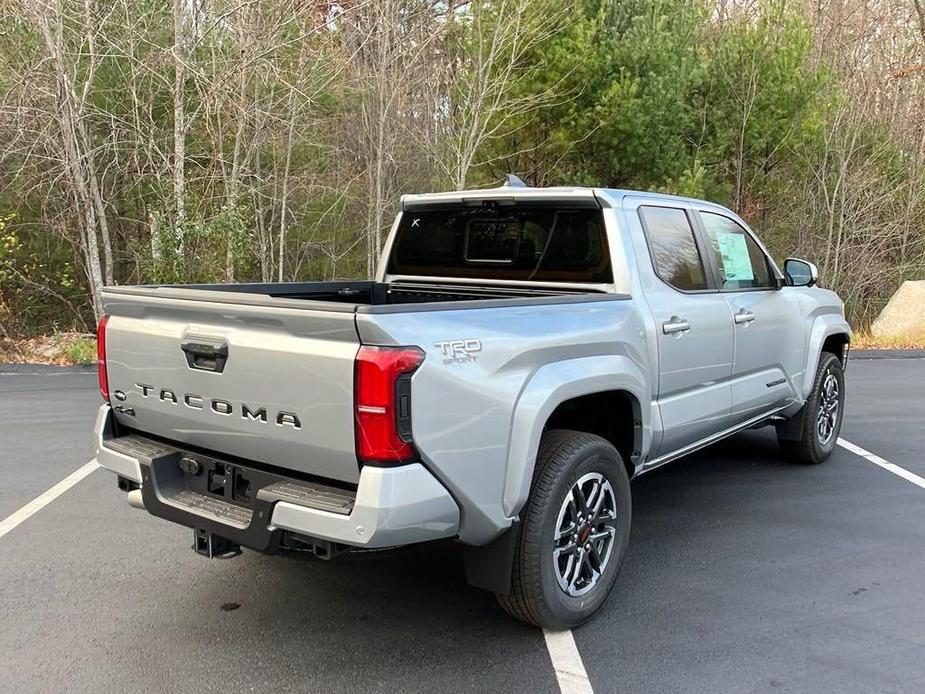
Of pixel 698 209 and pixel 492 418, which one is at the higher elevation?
pixel 698 209

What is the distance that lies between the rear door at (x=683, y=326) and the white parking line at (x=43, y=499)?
3.71 m

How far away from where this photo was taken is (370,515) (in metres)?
2.58

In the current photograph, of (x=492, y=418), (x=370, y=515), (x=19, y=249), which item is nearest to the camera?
(x=370, y=515)

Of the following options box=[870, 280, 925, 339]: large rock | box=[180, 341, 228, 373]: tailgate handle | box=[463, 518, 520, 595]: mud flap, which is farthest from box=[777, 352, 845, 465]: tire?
box=[870, 280, 925, 339]: large rock

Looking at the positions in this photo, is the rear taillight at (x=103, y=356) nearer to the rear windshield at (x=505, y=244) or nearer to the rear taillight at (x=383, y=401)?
the rear taillight at (x=383, y=401)

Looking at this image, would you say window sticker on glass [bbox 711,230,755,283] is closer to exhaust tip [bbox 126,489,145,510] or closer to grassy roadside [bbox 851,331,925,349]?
exhaust tip [bbox 126,489,145,510]

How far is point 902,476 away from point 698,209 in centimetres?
272

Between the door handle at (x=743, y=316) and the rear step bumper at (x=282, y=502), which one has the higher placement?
the door handle at (x=743, y=316)

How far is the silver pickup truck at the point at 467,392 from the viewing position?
2.66 metres

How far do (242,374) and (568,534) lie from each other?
60.0 inches

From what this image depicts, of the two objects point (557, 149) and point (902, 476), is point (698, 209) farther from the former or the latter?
point (557, 149)

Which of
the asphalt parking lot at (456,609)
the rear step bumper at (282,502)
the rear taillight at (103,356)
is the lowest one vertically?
the asphalt parking lot at (456,609)

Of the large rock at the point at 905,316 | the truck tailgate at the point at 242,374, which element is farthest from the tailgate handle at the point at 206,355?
the large rock at the point at 905,316

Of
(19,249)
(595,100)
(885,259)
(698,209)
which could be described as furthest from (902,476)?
(885,259)
